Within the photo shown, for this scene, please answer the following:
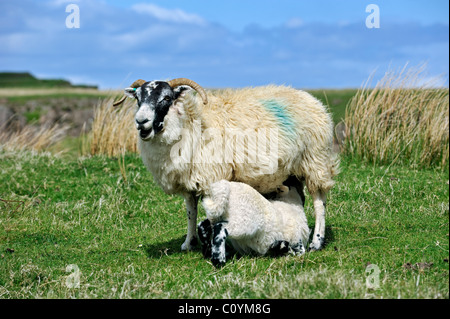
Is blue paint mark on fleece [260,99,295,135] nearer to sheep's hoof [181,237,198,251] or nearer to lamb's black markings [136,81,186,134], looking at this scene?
lamb's black markings [136,81,186,134]

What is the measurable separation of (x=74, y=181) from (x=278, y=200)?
4.96 meters

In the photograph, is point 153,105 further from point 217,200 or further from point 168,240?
point 168,240

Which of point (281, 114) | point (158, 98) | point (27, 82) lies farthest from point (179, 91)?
point (27, 82)

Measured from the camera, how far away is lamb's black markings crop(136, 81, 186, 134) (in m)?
5.76

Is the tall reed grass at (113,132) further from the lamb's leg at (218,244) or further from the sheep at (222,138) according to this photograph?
the lamb's leg at (218,244)

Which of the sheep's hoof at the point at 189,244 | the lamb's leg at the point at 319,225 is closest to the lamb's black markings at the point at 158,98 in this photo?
the sheep's hoof at the point at 189,244

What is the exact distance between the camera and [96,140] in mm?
12992

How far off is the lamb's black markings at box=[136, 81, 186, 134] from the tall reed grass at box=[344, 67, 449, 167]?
6353 mm

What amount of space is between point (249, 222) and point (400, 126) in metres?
6.78

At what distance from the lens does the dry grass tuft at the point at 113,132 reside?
499 inches

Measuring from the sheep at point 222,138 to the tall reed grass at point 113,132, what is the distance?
6.43 meters

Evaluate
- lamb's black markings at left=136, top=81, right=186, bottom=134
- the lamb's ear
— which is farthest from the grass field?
the lamb's ear

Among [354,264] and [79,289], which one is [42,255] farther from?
[354,264]

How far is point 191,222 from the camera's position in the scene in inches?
263
